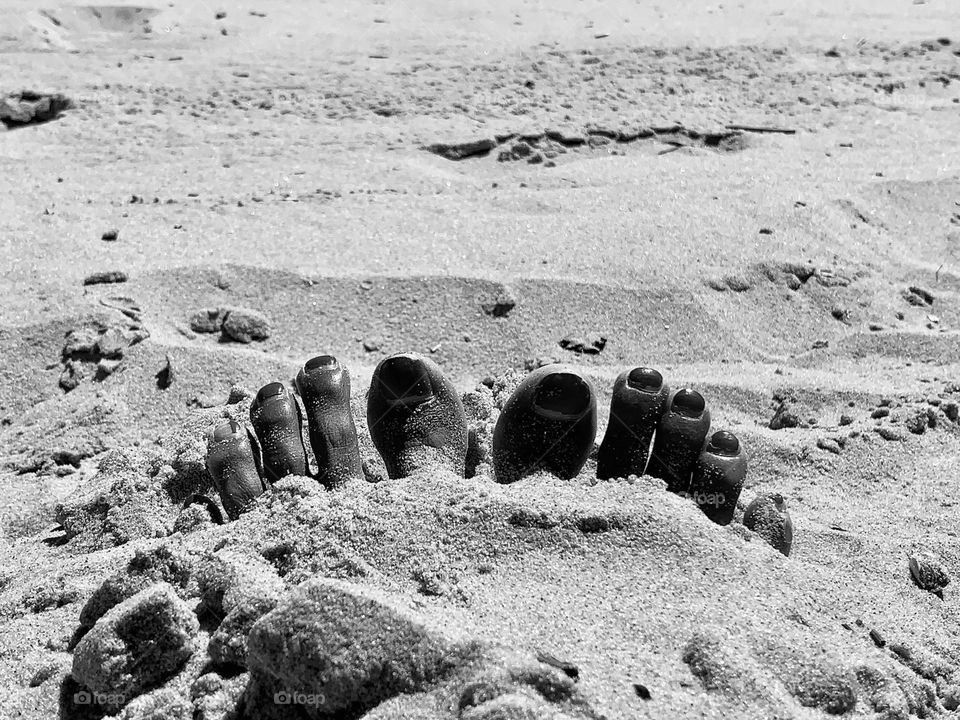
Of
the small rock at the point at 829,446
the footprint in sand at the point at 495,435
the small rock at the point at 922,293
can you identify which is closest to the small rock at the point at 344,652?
the footprint in sand at the point at 495,435

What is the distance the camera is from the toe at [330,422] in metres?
2.04

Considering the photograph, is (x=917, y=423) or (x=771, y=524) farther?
(x=917, y=423)

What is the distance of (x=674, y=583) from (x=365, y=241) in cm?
195

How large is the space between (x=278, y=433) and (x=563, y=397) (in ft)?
1.95

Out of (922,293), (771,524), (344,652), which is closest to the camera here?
(344,652)

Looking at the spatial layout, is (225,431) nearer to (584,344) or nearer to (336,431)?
(336,431)

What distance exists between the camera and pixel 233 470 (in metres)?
1.99

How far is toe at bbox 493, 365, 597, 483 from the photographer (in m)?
1.97

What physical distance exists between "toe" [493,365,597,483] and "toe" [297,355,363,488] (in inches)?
12.6

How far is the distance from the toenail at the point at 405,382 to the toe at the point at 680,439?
497mm

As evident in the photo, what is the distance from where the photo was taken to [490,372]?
2.71 meters

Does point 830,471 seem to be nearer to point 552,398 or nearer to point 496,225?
point 552,398

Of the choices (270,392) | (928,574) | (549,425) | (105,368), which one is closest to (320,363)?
(270,392)

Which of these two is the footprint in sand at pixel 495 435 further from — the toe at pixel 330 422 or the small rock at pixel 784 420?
the small rock at pixel 784 420
